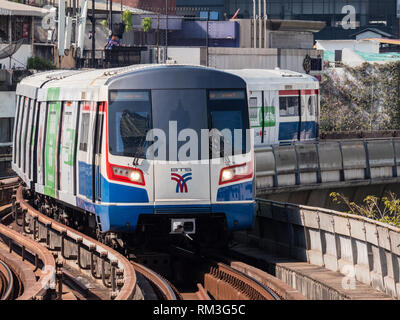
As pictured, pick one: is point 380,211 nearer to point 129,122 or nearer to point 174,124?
point 174,124

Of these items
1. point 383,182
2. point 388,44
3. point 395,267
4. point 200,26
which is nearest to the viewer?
point 395,267

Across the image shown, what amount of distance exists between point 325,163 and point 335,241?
11.5 m

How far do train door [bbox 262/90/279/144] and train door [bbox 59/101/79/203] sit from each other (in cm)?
1158

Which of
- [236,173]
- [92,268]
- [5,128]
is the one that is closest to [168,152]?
[236,173]

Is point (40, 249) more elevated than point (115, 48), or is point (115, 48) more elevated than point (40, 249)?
point (115, 48)

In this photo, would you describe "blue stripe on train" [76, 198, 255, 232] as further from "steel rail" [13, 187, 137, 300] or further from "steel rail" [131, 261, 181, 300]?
"steel rail" [131, 261, 181, 300]

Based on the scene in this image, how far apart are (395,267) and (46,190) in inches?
333

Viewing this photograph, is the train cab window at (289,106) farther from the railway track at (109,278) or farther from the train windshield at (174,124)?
the train windshield at (174,124)

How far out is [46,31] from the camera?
175 ft

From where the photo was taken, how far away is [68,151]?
1823 centimetres

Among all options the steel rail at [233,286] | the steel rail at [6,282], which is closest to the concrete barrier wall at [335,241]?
the steel rail at [233,286]

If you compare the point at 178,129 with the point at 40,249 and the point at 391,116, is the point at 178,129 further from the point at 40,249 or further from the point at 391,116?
the point at 391,116
